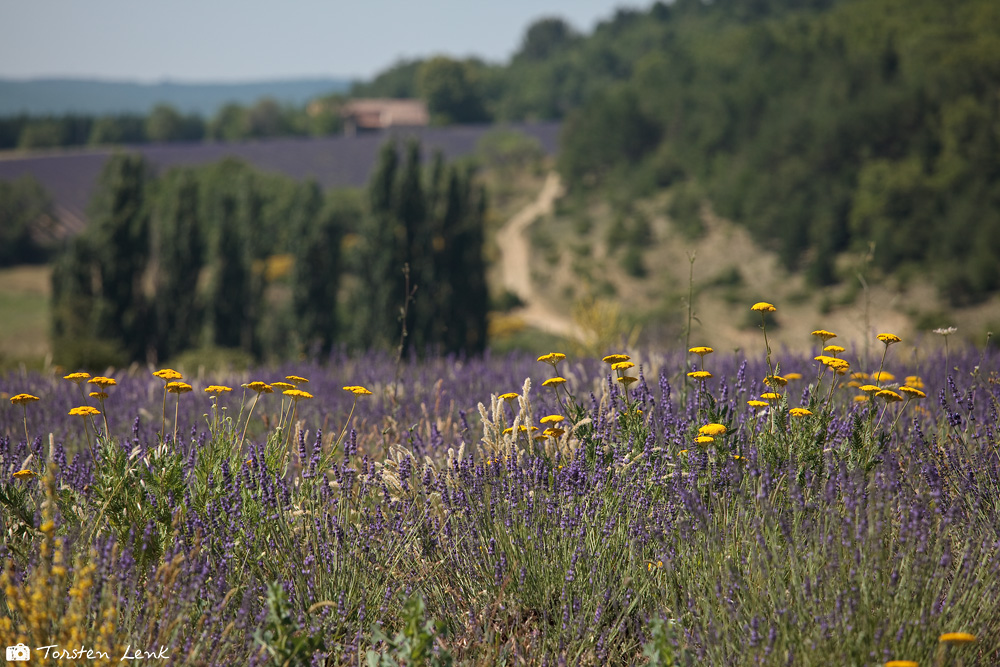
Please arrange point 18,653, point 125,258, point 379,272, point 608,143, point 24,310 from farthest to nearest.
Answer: point 608,143 < point 24,310 < point 125,258 < point 379,272 < point 18,653

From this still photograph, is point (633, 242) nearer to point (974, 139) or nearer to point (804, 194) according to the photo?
point (804, 194)

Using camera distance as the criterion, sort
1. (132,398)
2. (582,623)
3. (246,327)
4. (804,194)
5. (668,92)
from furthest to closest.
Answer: (668,92)
(804,194)
(246,327)
(132,398)
(582,623)

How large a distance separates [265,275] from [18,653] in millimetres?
28228

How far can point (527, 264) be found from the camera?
5184 cm

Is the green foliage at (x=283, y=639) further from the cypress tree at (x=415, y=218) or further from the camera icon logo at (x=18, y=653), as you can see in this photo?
the cypress tree at (x=415, y=218)

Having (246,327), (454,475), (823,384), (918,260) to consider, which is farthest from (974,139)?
(454,475)

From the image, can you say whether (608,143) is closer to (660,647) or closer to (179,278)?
(179,278)

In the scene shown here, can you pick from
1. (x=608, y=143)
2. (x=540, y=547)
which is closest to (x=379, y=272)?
(x=540, y=547)

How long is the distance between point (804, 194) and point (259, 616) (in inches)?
1881

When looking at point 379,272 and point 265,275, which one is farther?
point 265,275

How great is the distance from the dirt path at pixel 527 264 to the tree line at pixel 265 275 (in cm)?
721

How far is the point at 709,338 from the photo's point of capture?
36500 mm

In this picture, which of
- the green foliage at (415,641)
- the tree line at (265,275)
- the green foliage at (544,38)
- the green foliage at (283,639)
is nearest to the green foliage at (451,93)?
the green foliage at (544,38)

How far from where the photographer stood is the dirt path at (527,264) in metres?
42.5
